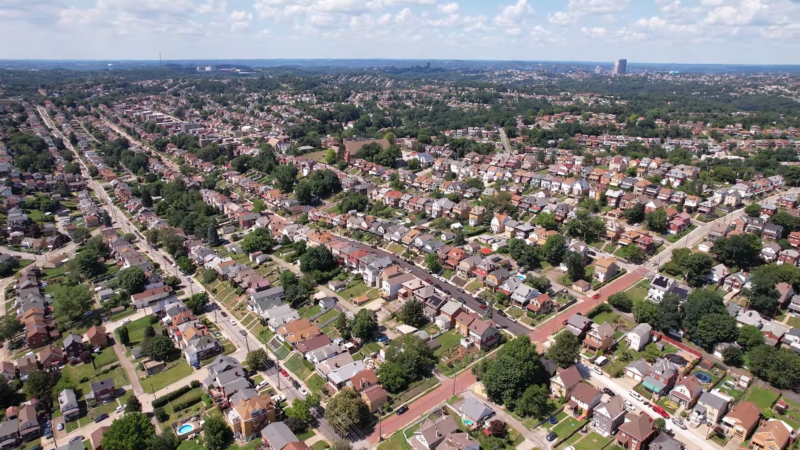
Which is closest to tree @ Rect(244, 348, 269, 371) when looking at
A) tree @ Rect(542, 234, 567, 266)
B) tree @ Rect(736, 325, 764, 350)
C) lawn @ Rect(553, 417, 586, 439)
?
lawn @ Rect(553, 417, 586, 439)

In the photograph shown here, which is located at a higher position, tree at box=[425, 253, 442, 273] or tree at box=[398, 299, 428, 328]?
tree at box=[425, 253, 442, 273]

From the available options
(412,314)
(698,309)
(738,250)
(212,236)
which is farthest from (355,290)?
(738,250)

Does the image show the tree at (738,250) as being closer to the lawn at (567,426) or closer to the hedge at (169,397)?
the lawn at (567,426)

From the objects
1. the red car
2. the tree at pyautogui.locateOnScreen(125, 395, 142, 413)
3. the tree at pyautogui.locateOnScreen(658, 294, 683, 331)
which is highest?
the tree at pyautogui.locateOnScreen(658, 294, 683, 331)

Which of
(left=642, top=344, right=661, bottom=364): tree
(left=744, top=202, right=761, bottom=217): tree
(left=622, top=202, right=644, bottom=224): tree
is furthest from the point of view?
(left=744, top=202, right=761, bottom=217): tree

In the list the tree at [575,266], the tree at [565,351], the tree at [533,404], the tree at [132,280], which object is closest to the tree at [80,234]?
the tree at [132,280]

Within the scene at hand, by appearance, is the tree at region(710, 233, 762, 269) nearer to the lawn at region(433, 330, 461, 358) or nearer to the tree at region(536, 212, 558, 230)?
the tree at region(536, 212, 558, 230)
